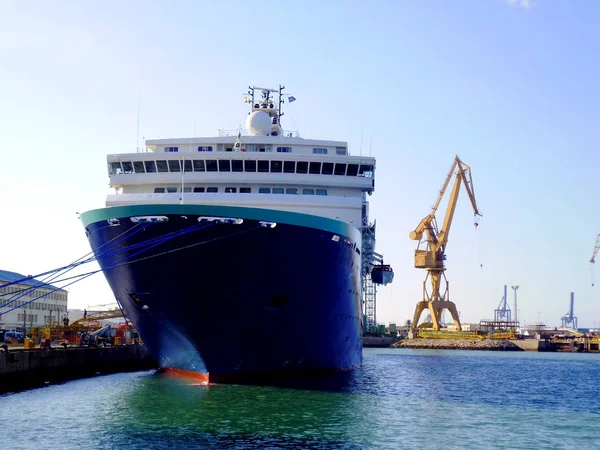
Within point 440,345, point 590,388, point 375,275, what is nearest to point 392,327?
point 440,345

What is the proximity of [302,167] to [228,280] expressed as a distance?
7.68 meters

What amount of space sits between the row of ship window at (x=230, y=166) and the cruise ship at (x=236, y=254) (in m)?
0.04

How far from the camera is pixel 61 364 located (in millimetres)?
30547

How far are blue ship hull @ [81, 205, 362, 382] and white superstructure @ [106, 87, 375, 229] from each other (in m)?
2.40

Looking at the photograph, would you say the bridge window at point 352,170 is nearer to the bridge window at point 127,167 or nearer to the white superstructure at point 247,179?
the white superstructure at point 247,179

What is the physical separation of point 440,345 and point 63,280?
7305 cm

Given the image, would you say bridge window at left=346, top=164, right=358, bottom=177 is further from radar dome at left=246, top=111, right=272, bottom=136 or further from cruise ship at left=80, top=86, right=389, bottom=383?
radar dome at left=246, top=111, right=272, bottom=136

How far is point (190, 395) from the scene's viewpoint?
70.1 feet

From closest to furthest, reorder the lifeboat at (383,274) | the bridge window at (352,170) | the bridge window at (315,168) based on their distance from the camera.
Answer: the bridge window at (315,168) < the bridge window at (352,170) < the lifeboat at (383,274)

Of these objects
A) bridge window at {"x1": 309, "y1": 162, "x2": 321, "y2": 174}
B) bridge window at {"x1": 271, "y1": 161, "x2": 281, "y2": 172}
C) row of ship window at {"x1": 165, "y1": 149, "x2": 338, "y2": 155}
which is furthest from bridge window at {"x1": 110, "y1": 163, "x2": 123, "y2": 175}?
bridge window at {"x1": 309, "y1": 162, "x2": 321, "y2": 174}

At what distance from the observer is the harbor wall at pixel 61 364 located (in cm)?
2580

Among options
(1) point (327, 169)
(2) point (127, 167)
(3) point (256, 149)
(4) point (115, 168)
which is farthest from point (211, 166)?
(1) point (327, 169)

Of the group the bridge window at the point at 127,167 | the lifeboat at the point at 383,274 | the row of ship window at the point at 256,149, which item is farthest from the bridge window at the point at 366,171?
the lifeboat at the point at 383,274

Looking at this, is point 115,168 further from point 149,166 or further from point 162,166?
point 162,166
